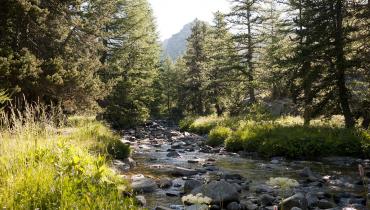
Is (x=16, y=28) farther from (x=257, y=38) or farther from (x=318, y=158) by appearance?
(x=257, y=38)

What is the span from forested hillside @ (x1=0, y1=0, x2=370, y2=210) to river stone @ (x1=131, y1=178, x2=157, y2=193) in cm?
4

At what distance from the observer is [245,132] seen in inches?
815

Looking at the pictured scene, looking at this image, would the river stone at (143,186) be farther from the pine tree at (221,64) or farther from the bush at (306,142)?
the pine tree at (221,64)

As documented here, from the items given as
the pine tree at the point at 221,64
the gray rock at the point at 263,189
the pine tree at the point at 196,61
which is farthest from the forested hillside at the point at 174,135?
the pine tree at the point at 196,61

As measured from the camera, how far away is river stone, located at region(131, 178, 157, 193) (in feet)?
32.9

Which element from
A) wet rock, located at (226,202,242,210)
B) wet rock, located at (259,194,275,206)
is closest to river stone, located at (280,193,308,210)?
wet rock, located at (259,194,275,206)

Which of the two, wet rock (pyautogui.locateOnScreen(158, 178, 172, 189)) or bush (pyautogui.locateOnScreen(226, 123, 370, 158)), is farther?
bush (pyautogui.locateOnScreen(226, 123, 370, 158))

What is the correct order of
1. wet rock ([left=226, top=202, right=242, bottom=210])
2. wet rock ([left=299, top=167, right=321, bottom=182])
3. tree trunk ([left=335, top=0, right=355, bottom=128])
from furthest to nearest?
tree trunk ([left=335, top=0, right=355, bottom=128]) < wet rock ([left=299, top=167, right=321, bottom=182]) < wet rock ([left=226, top=202, right=242, bottom=210])

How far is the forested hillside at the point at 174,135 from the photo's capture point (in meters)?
7.31

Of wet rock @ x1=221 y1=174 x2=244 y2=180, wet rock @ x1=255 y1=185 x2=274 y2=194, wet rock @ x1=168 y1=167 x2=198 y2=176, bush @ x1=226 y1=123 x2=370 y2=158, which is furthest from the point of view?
bush @ x1=226 y1=123 x2=370 y2=158

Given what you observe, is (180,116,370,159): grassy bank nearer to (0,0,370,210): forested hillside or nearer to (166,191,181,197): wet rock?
(0,0,370,210): forested hillside

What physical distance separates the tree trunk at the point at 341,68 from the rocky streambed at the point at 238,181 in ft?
13.6

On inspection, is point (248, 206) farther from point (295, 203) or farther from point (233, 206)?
point (295, 203)

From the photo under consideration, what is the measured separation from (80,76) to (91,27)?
3.64 m
